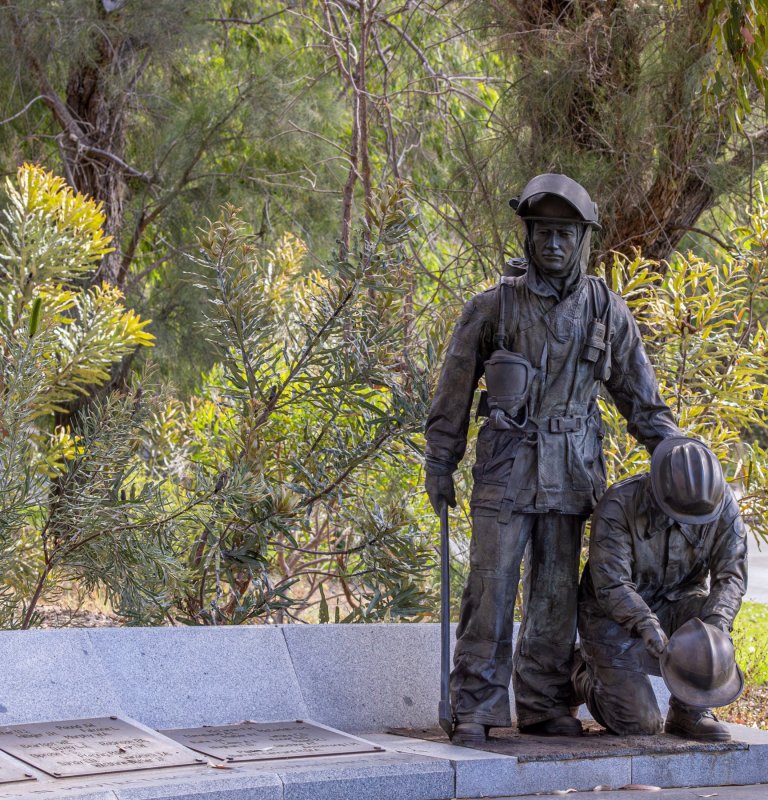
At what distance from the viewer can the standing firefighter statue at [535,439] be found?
14.9 ft

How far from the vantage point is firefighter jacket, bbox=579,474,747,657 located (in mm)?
4508

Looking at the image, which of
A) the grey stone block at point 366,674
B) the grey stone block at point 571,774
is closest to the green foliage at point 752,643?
the grey stone block at point 366,674

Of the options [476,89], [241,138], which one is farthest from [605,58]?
[476,89]

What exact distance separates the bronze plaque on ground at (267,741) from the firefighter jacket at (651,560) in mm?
1036

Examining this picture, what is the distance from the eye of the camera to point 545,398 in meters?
4.62

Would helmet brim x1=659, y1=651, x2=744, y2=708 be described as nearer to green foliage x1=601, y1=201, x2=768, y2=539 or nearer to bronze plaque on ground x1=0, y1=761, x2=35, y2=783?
bronze plaque on ground x1=0, y1=761, x2=35, y2=783

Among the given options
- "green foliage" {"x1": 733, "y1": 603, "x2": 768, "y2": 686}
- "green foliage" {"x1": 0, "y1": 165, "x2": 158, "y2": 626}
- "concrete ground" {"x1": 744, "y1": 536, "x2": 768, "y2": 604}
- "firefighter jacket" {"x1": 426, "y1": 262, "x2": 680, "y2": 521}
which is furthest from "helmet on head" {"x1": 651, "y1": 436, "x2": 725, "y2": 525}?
"concrete ground" {"x1": 744, "y1": 536, "x2": 768, "y2": 604}

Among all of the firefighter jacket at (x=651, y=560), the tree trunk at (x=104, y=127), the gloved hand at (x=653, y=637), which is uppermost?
the tree trunk at (x=104, y=127)

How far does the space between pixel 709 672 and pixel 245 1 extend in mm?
8751

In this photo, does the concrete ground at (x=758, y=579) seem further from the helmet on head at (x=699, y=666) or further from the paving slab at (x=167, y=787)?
the paving slab at (x=167, y=787)

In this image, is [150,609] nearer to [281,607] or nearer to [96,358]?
[281,607]

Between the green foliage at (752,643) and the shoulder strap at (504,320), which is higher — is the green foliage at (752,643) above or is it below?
below

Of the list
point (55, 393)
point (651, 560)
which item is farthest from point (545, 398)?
point (55, 393)

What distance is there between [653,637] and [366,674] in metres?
1.28
